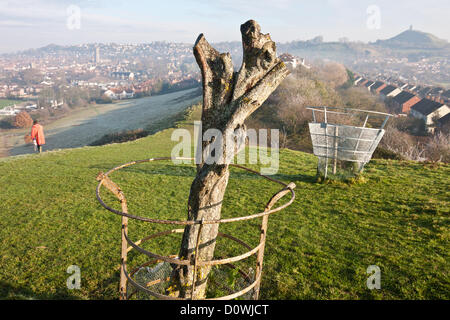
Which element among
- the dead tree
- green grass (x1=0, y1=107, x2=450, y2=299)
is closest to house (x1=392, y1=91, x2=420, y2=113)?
green grass (x1=0, y1=107, x2=450, y2=299)

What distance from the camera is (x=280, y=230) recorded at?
7.75 m

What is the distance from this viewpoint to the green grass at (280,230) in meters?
5.36

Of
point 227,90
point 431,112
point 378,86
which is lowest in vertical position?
point 431,112

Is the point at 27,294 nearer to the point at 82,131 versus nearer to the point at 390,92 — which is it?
the point at 82,131

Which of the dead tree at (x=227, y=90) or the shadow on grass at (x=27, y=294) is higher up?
the dead tree at (x=227, y=90)

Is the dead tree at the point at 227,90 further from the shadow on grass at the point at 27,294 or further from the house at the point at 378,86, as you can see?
the house at the point at 378,86

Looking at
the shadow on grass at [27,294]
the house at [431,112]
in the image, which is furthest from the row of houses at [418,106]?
the shadow on grass at [27,294]

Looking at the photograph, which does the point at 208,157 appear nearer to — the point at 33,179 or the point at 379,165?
the point at 33,179

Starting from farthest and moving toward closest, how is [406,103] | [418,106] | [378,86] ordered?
[378,86] → [406,103] → [418,106]

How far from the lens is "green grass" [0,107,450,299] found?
5.36 metres

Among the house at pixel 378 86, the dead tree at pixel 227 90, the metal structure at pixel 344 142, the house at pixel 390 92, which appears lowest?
the metal structure at pixel 344 142

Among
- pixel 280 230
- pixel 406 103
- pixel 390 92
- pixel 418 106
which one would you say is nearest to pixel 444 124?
pixel 418 106

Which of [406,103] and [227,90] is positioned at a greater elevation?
[406,103]

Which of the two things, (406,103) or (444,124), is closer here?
(444,124)
